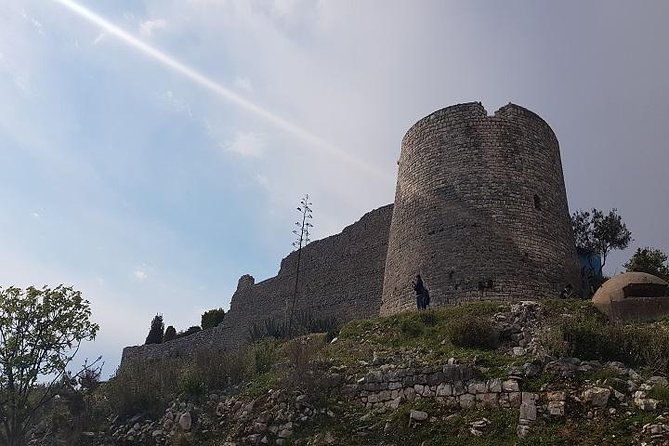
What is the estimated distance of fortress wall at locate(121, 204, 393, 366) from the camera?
77.2 ft

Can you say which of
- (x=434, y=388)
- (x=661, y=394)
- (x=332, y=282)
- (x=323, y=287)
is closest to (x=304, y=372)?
(x=434, y=388)

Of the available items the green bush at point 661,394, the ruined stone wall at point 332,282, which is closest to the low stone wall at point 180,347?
the ruined stone wall at point 332,282

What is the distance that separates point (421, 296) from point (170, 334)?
25901 mm

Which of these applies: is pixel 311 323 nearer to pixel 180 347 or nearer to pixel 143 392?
pixel 143 392

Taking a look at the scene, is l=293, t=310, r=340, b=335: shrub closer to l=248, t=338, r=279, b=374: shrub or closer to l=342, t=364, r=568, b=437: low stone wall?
l=248, t=338, r=279, b=374: shrub

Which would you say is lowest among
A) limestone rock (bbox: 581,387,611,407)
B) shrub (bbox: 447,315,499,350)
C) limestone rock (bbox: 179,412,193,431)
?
limestone rock (bbox: 179,412,193,431)

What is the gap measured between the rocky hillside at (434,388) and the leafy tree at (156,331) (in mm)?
23840

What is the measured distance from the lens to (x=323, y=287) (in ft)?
84.0

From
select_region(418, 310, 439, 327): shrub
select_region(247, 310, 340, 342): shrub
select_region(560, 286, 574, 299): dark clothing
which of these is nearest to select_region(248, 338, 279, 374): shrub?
select_region(418, 310, 439, 327): shrub

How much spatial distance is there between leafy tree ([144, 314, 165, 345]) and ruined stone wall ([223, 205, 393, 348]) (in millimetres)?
9038

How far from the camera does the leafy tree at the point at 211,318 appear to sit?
3597 cm

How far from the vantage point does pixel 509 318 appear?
1273cm

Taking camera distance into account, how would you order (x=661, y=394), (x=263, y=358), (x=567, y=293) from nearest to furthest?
(x=661, y=394)
(x=263, y=358)
(x=567, y=293)

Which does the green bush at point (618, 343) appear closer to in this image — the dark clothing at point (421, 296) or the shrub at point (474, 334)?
the shrub at point (474, 334)
